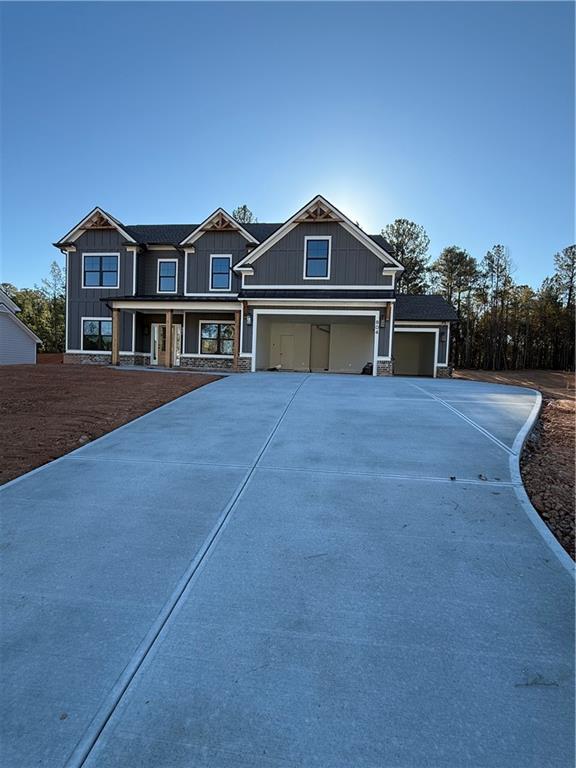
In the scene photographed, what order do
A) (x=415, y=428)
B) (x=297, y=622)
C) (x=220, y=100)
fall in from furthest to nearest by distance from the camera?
1. (x=220, y=100)
2. (x=415, y=428)
3. (x=297, y=622)

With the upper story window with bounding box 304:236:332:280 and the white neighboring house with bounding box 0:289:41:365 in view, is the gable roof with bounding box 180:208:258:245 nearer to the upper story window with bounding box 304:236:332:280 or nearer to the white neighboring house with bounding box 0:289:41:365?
the upper story window with bounding box 304:236:332:280

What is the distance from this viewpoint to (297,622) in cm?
248

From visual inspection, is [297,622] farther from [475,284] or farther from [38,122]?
[475,284]

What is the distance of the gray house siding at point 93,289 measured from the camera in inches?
829

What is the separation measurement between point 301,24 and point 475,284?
32.4 meters

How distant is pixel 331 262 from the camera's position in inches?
725

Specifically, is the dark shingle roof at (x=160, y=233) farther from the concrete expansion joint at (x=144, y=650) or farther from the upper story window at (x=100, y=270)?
the concrete expansion joint at (x=144, y=650)

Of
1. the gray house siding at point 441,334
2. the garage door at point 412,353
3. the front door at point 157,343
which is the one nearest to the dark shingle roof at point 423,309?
the gray house siding at point 441,334

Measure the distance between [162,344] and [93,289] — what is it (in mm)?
4402

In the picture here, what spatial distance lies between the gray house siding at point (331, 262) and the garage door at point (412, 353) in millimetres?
6700

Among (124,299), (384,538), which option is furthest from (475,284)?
(384,538)

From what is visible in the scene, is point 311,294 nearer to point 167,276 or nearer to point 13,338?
point 167,276

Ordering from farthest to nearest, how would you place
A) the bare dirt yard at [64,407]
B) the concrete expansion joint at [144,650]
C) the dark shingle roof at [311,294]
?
the dark shingle roof at [311,294], the bare dirt yard at [64,407], the concrete expansion joint at [144,650]

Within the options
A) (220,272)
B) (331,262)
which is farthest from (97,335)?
(331,262)
